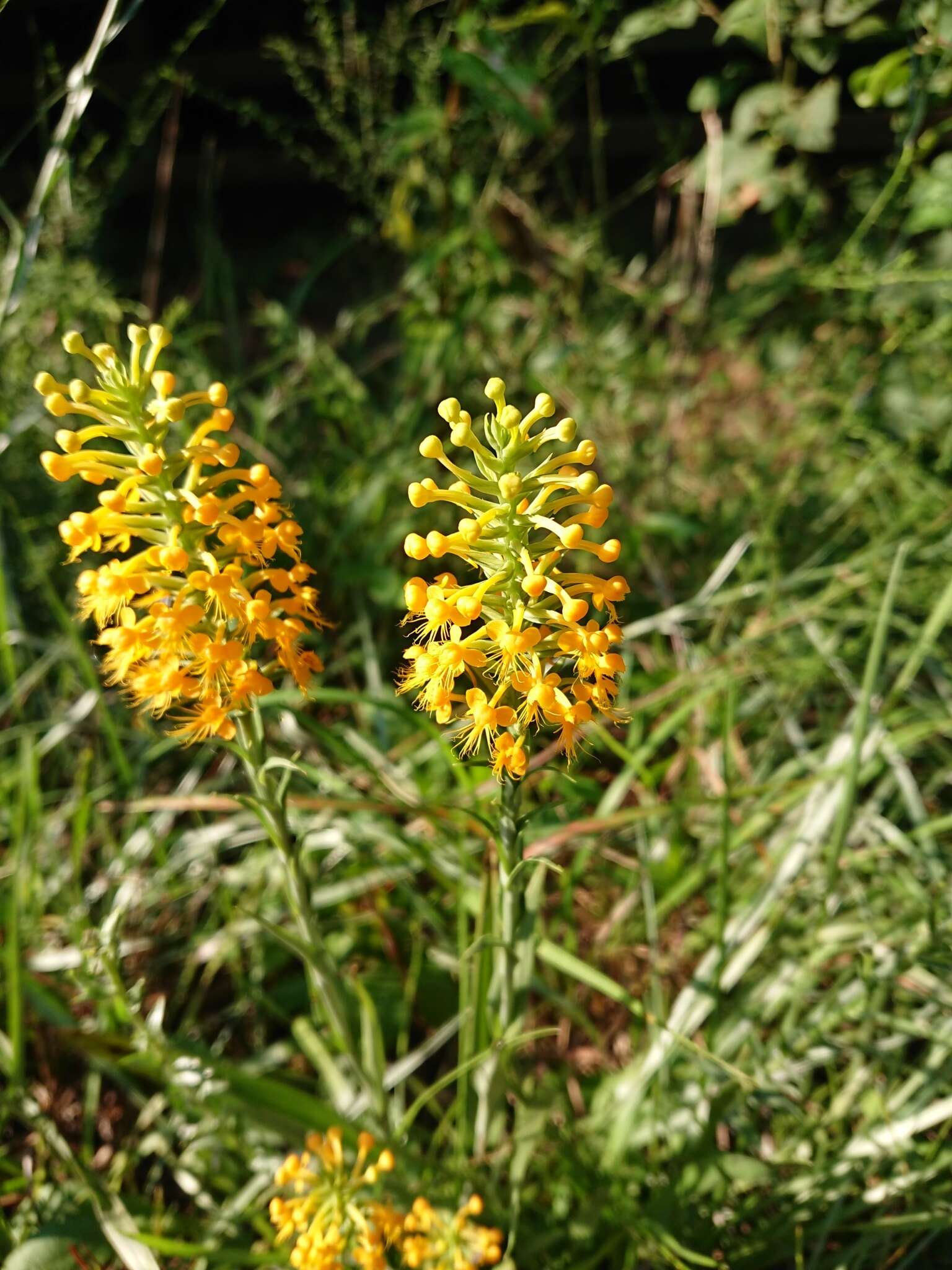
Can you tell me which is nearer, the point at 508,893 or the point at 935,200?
the point at 508,893

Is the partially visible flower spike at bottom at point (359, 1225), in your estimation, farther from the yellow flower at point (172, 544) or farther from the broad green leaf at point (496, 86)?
the broad green leaf at point (496, 86)

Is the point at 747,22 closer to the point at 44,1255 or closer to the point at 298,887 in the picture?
the point at 298,887

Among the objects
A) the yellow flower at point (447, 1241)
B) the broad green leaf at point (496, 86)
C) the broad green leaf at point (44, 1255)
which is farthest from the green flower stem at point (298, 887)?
the broad green leaf at point (496, 86)

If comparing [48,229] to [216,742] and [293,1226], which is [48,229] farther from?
[293,1226]

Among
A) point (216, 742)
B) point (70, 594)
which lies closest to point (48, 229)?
point (70, 594)

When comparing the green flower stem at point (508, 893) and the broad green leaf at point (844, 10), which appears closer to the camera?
the green flower stem at point (508, 893)

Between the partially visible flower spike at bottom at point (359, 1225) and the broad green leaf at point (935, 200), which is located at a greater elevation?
the broad green leaf at point (935, 200)

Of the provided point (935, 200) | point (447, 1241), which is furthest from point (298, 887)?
point (935, 200)

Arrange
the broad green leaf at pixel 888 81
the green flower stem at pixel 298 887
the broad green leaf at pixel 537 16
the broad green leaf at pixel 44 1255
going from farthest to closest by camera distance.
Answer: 1. the broad green leaf at pixel 537 16
2. the broad green leaf at pixel 888 81
3. the broad green leaf at pixel 44 1255
4. the green flower stem at pixel 298 887
